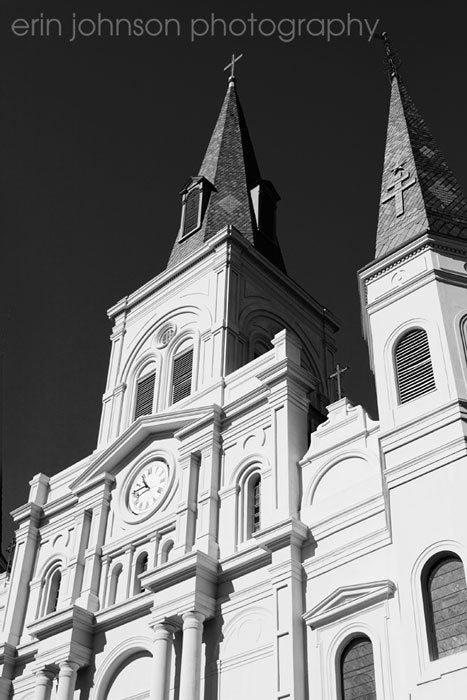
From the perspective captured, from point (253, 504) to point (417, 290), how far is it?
21.3ft

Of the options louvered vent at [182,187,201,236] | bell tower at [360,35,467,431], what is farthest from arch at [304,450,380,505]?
louvered vent at [182,187,201,236]

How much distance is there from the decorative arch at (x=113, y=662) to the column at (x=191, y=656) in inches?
86.8

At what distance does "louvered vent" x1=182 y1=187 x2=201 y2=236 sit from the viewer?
36.0 meters

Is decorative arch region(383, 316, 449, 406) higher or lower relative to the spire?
lower

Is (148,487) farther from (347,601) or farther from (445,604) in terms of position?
(445,604)

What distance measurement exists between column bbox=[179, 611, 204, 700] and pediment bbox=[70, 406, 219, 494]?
6.13 m

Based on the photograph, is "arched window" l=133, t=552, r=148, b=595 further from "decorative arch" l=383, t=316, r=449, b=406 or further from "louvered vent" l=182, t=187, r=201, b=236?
"louvered vent" l=182, t=187, r=201, b=236

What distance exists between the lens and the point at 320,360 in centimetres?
3259

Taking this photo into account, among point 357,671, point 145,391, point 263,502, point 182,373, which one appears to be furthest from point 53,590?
point 357,671

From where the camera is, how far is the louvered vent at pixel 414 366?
20406mm

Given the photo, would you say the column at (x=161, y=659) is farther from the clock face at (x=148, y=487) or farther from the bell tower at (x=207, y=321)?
the bell tower at (x=207, y=321)

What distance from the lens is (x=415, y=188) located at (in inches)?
993

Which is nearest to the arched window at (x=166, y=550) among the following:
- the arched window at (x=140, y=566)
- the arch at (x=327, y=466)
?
the arched window at (x=140, y=566)

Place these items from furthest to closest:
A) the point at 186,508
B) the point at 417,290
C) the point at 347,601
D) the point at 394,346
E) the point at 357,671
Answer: the point at 186,508
the point at 417,290
the point at 394,346
the point at 347,601
the point at 357,671
